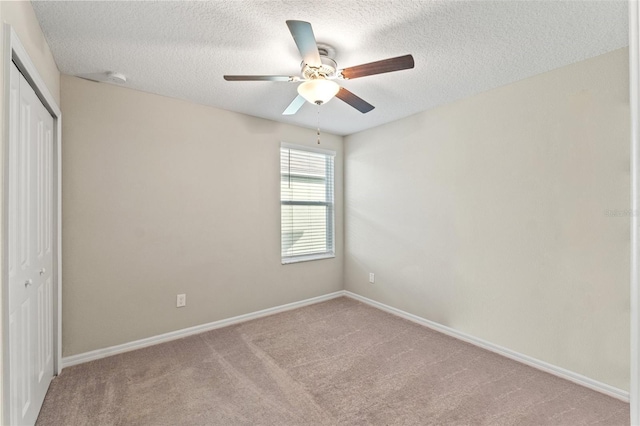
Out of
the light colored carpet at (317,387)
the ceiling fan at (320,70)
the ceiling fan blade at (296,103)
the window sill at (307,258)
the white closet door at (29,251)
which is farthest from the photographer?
the window sill at (307,258)

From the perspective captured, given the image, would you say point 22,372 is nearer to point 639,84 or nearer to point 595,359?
point 639,84

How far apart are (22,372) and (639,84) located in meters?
2.62

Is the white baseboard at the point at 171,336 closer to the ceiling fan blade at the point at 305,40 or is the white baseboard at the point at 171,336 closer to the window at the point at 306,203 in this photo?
the window at the point at 306,203

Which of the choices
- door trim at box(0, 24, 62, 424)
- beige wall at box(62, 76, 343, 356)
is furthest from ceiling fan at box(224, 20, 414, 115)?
beige wall at box(62, 76, 343, 356)

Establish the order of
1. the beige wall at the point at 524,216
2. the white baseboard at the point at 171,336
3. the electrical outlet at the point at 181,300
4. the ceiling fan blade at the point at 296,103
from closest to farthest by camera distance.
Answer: the beige wall at the point at 524,216
the ceiling fan blade at the point at 296,103
the white baseboard at the point at 171,336
the electrical outlet at the point at 181,300

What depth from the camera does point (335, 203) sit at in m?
4.20

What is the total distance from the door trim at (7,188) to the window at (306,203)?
2.06m

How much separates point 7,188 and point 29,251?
612 millimetres

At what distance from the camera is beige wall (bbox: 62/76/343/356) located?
249 cm

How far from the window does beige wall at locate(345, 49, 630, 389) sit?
2.82ft

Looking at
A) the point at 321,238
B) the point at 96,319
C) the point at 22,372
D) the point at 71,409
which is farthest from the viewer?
the point at 321,238

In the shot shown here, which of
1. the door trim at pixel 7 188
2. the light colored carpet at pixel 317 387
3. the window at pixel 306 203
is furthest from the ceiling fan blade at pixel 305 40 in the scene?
the light colored carpet at pixel 317 387

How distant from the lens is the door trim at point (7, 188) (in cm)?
129

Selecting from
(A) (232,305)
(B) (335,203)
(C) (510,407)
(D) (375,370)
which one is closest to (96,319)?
(A) (232,305)
